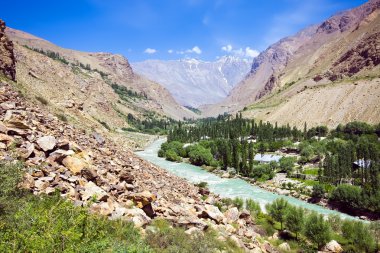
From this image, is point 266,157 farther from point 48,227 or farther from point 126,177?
point 48,227

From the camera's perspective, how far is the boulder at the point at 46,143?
56.5ft

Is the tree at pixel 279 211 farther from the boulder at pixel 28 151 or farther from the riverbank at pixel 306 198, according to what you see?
the boulder at pixel 28 151

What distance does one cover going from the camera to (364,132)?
339 ft

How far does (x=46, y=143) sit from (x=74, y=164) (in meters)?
2.15

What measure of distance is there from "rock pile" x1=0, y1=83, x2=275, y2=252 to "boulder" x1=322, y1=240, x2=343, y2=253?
12.2 meters

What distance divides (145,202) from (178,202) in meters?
5.80

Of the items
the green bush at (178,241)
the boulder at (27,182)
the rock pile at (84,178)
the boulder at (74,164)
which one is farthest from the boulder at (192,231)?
the boulder at (27,182)

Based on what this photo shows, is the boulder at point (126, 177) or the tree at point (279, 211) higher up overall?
the boulder at point (126, 177)

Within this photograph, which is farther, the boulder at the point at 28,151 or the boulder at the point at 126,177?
the boulder at the point at 126,177

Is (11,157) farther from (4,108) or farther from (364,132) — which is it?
(364,132)

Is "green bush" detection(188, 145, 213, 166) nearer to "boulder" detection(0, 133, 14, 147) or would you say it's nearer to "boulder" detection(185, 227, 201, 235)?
"boulder" detection(185, 227, 201, 235)

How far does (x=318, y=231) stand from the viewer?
3186 cm

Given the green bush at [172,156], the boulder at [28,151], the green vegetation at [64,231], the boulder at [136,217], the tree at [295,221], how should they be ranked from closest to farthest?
the green vegetation at [64,231], the boulder at [136,217], the boulder at [28,151], the tree at [295,221], the green bush at [172,156]

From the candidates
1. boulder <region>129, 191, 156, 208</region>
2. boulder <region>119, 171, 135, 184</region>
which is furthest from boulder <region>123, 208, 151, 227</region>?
boulder <region>119, 171, 135, 184</region>
